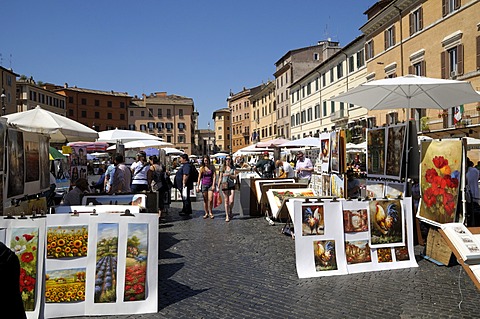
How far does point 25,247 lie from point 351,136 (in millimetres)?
30018

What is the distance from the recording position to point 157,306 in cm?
477

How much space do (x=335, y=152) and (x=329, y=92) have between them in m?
31.7

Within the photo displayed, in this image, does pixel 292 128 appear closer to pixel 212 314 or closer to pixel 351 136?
pixel 351 136

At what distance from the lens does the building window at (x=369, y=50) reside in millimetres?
31748

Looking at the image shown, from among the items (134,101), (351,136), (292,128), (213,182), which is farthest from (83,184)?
(134,101)

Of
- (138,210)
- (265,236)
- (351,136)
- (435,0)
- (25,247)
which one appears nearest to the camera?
(25,247)

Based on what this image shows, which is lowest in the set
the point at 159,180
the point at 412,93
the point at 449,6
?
the point at 159,180

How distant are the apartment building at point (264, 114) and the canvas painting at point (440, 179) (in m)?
57.7

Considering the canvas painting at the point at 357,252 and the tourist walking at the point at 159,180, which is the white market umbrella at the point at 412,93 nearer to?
the canvas painting at the point at 357,252

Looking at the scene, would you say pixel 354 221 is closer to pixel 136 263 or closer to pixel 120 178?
pixel 136 263

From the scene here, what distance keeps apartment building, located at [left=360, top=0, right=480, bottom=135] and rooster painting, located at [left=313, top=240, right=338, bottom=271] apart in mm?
16621

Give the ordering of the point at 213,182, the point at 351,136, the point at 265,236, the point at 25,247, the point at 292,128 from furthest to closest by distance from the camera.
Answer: the point at 292,128, the point at 351,136, the point at 213,182, the point at 265,236, the point at 25,247

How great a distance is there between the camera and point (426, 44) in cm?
2475

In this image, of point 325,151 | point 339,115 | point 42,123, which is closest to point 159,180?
point 42,123
